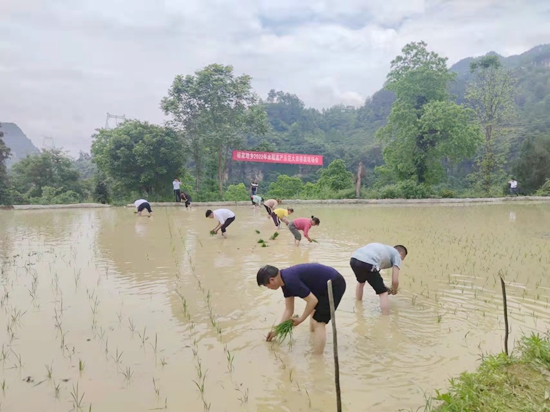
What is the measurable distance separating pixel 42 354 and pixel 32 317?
1309 millimetres

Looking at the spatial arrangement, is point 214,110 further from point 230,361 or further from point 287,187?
point 230,361

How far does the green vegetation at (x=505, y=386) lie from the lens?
293 cm

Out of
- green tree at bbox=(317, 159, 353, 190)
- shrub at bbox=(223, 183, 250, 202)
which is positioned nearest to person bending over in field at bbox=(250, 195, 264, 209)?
shrub at bbox=(223, 183, 250, 202)

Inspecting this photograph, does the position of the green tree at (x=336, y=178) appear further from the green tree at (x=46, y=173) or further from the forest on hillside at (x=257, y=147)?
the green tree at (x=46, y=173)

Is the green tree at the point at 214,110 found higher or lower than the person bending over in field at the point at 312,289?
higher

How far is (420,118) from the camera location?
2794cm

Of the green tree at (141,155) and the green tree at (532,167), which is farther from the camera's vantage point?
the green tree at (532,167)

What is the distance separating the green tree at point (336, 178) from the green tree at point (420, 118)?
3.44m

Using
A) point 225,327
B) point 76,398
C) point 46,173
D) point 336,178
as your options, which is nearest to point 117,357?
point 76,398

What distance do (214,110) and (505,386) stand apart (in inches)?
994

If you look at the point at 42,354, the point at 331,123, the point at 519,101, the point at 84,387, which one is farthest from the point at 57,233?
the point at 519,101

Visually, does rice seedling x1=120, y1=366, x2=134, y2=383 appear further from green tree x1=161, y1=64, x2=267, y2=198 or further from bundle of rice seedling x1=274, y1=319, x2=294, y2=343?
green tree x1=161, y1=64, x2=267, y2=198

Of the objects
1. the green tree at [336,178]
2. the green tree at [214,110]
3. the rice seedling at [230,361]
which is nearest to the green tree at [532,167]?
the green tree at [336,178]

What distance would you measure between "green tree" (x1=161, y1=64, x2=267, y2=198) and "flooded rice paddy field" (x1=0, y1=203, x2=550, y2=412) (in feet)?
54.6
